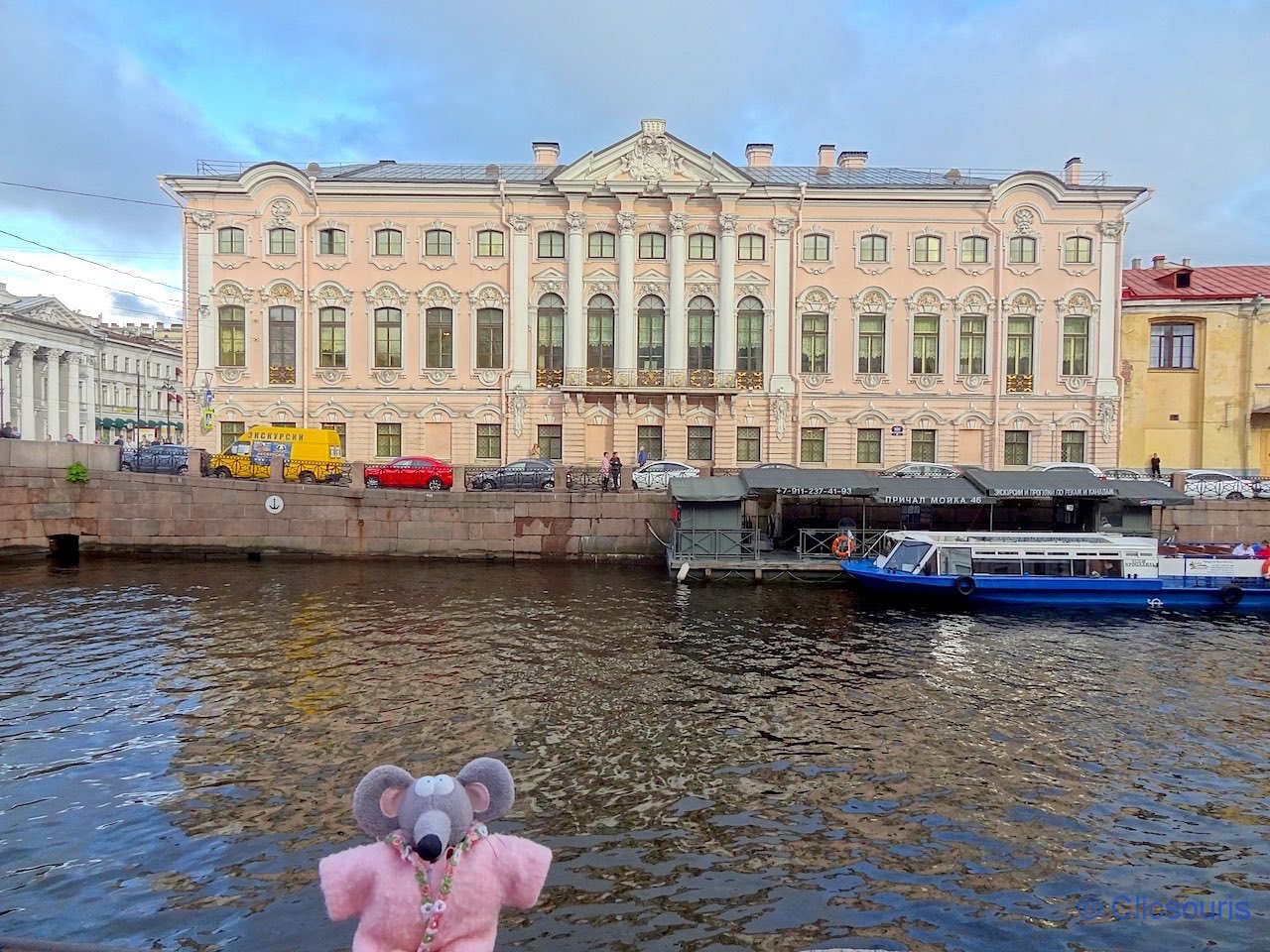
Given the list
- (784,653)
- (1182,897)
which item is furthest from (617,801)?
(784,653)

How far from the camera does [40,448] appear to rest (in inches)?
1078

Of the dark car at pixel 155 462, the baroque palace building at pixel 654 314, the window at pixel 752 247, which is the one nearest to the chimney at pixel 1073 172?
the baroque palace building at pixel 654 314

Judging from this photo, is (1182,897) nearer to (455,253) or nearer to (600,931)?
(600,931)

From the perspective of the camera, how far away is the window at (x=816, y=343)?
37156 millimetres

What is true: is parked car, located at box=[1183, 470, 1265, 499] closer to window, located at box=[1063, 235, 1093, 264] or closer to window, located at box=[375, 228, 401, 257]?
window, located at box=[1063, 235, 1093, 264]

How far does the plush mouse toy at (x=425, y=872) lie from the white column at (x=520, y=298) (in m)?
33.6

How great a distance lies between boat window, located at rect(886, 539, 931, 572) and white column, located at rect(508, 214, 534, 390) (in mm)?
19136

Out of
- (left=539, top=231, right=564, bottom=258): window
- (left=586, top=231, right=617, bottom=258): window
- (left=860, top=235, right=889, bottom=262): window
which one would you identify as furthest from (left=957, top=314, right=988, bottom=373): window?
(left=539, top=231, right=564, bottom=258): window

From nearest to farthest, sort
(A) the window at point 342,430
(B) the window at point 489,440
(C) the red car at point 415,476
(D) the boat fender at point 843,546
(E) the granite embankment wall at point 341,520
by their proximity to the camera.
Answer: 1. (D) the boat fender at point 843,546
2. (E) the granite embankment wall at point 341,520
3. (C) the red car at point 415,476
4. (A) the window at point 342,430
5. (B) the window at point 489,440

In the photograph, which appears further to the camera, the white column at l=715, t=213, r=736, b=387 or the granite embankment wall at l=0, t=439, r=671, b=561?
the white column at l=715, t=213, r=736, b=387

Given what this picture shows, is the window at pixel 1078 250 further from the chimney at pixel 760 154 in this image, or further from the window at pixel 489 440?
the window at pixel 489 440

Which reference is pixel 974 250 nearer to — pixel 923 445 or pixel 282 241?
pixel 923 445

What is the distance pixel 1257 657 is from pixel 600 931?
16.5 metres

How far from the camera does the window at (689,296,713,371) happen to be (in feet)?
122
